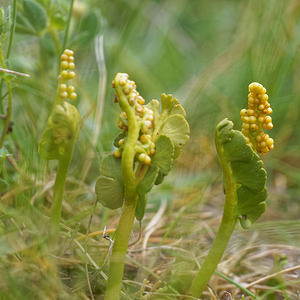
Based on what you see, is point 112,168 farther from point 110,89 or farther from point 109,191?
point 110,89

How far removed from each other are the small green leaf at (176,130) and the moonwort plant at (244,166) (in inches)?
2.6

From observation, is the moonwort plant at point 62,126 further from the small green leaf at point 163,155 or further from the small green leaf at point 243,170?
the small green leaf at point 243,170

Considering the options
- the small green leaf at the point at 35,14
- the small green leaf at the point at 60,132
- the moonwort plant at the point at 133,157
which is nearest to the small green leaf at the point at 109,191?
the moonwort plant at the point at 133,157

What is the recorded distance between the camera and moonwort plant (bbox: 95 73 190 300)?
938mm

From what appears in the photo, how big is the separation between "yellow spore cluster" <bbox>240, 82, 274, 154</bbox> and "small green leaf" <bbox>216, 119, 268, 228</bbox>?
39 millimetres

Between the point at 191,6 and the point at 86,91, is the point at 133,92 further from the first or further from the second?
the point at 191,6

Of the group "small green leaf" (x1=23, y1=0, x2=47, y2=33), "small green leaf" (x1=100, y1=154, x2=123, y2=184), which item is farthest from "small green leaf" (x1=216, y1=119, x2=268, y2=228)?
"small green leaf" (x1=23, y1=0, x2=47, y2=33)

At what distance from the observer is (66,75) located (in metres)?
0.93

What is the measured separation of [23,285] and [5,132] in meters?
0.39

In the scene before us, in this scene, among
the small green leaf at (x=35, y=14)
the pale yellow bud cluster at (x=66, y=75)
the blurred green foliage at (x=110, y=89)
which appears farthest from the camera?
the small green leaf at (x=35, y=14)

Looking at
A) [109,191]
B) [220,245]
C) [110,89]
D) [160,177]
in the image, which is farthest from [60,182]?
[110,89]

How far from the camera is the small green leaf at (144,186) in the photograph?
0.94 meters

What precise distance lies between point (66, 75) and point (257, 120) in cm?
40

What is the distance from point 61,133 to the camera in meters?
0.97
